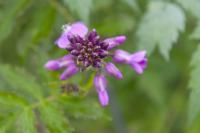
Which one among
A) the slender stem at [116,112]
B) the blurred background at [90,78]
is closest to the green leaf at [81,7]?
the blurred background at [90,78]

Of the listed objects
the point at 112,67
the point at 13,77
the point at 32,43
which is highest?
the point at 32,43

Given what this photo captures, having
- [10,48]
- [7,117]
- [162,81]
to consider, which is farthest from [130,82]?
[7,117]

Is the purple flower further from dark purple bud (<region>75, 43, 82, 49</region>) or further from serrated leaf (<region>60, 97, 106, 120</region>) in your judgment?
serrated leaf (<region>60, 97, 106, 120</region>)

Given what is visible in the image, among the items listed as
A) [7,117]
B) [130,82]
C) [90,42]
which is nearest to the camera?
[90,42]

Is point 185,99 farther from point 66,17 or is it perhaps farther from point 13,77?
point 13,77

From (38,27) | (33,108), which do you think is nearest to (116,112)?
(38,27)

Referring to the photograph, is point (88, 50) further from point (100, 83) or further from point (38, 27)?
point (38, 27)

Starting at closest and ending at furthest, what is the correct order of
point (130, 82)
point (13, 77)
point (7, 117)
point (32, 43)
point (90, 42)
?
point (90, 42) < point (7, 117) < point (13, 77) < point (32, 43) < point (130, 82)
